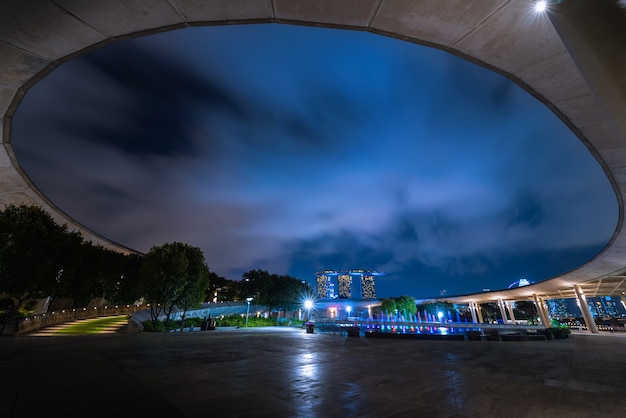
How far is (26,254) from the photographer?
21219 mm

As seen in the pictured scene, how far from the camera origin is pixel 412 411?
391 centimetres

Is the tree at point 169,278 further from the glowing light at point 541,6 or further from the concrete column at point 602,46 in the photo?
the concrete column at point 602,46

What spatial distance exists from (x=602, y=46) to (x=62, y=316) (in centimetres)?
4569

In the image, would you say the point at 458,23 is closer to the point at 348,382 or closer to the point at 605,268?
the point at 348,382

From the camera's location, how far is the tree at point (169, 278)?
27797mm

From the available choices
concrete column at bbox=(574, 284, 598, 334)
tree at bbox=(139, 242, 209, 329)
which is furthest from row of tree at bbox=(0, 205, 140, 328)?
concrete column at bbox=(574, 284, 598, 334)

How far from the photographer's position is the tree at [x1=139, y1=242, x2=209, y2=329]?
27797 millimetres

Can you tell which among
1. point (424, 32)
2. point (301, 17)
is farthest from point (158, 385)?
point (424, 32)

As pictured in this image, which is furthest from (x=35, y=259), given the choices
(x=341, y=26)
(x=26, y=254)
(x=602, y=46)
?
(x=602, y=46)

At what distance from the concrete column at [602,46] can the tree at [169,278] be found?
33197 millimetres

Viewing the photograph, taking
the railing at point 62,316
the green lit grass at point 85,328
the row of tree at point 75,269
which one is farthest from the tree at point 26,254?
the green lit grass at point 85,328

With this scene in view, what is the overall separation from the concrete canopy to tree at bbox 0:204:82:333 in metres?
22.7

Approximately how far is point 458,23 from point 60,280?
125ft

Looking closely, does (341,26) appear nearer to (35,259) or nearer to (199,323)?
(35,259)
